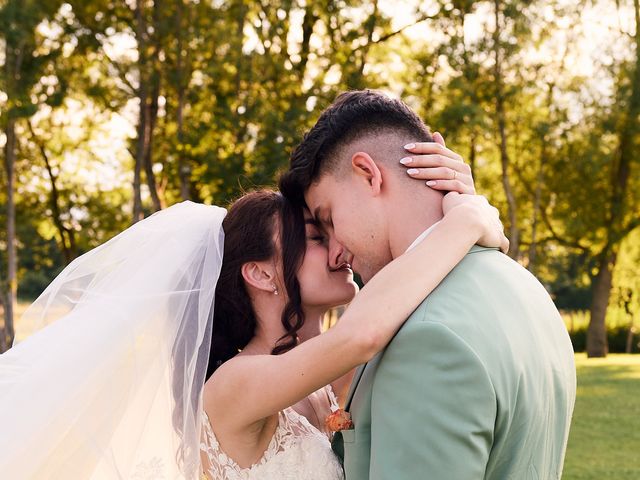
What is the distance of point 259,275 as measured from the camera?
12.0ft

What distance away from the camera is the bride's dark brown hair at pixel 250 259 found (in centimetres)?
354

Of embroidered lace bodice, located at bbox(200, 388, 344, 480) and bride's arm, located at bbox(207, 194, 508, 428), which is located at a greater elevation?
bride's arm, located at bbox(207, 194, 508, 428)

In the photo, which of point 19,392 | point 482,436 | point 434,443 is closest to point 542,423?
point 482,436

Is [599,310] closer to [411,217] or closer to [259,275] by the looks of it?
[259,275]

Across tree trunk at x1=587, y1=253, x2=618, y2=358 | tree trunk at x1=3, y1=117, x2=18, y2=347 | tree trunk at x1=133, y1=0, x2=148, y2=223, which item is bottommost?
tree trunk at x1=587, y1=253, x2=618, y2=358

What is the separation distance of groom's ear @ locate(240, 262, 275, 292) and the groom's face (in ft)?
2.52

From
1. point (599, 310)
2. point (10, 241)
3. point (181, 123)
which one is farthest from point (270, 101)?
point (599, 310)

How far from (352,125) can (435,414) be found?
1.11m

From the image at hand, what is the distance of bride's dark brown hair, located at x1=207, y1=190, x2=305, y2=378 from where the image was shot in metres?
3.54

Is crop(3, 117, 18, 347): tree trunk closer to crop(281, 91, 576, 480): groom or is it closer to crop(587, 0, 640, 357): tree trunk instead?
crop(587, 0, 640, 357): tree trunk

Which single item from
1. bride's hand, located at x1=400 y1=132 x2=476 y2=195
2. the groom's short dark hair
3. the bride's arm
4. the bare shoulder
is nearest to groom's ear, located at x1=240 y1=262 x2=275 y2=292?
the bare shoulder

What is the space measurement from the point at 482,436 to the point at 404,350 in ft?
0.94

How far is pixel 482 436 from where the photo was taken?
2.08 m

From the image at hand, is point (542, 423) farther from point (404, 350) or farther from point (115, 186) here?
point (115, 186)
